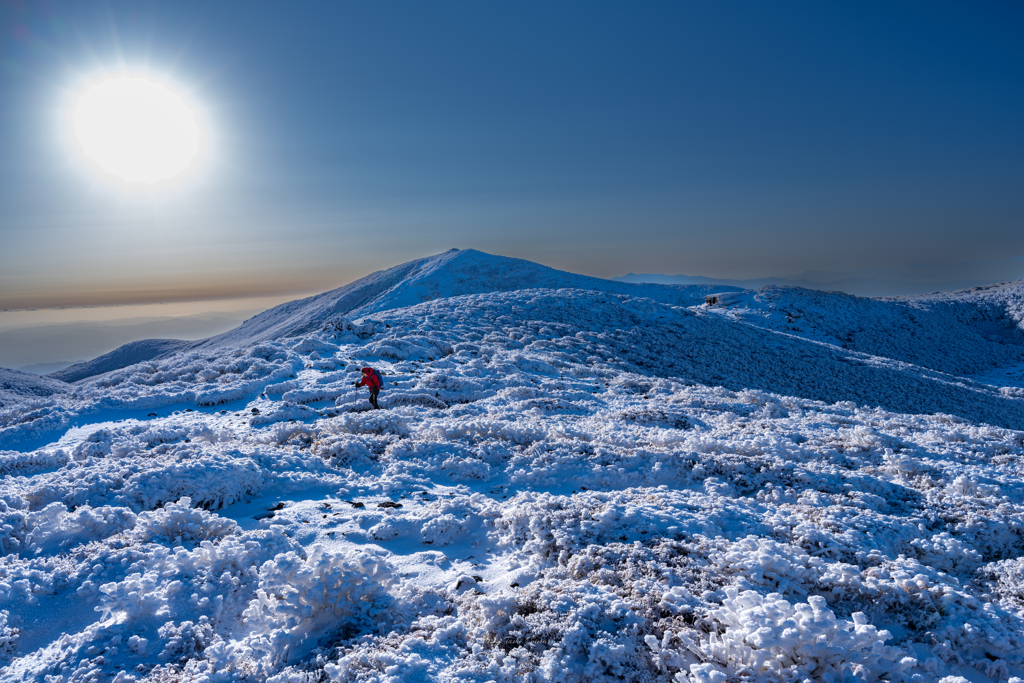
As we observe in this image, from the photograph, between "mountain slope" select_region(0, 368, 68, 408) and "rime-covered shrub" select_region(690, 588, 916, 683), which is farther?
"mountain slope" select_region(0, 368, 68, 408)

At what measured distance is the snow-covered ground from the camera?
3.93 meters

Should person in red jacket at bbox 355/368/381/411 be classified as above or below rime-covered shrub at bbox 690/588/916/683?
above

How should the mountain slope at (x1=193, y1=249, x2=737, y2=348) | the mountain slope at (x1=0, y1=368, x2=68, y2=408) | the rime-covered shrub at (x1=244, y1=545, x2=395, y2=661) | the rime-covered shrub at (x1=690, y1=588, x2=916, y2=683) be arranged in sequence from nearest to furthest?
the rime-covered shrub at (x1=690, y1=588, x2=916, y2=683) → the rime-covered shrub at (x1=244, y1=545, x2=395, y2=661) → the mountain slope at (x1=0, y1=368, x2=68, y2=408) → the mountain slope at (x1=193, y1=249, x2=737, y2=348)

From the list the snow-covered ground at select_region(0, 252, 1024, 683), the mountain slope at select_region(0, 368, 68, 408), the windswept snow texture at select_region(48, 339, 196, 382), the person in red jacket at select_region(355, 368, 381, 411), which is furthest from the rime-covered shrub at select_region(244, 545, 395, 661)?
the windswept snow texture at select_region(48, 339, 196, 382)

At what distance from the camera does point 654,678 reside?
3.77 metres

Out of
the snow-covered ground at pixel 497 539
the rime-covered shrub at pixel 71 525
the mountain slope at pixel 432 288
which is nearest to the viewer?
the snow-covered ground at pixel 497 539

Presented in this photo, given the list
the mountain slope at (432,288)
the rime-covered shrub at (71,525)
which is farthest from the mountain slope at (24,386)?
the mountain slope at (432,288)

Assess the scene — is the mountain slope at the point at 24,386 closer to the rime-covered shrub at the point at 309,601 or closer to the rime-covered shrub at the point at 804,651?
the rime-covered shrub at the point at 309,601

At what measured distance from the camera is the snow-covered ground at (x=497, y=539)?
3.93 m

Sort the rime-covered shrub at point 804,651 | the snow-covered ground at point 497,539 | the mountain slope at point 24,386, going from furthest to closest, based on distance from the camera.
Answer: the mountain slope at point 24,386 → the snow-covered ground at point 497,539 → the rime-covered shrub at point 804,651

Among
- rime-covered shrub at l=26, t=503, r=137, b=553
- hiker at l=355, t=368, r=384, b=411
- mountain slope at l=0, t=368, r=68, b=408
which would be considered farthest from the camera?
mountain slope at l=0, t=368, r=68, b=408

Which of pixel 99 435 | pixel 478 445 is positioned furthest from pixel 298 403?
pixel 478 445

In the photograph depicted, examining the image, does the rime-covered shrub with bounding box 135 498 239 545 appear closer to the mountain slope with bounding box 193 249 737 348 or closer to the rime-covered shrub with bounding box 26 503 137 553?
the rime-covered shrub with bounding box 26 503 137 553

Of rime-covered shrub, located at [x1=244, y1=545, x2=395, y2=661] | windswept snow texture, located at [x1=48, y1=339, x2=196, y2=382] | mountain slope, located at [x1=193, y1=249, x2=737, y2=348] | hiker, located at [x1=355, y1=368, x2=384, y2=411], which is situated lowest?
windswept snow texture, located at [x1=48, y1=339, x2=196, y2=382]
